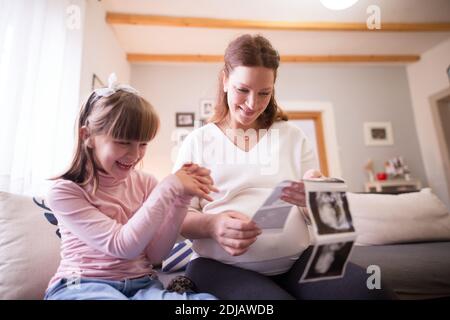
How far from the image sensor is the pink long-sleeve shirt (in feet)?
1.57

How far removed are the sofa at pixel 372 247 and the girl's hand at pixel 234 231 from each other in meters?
0.18

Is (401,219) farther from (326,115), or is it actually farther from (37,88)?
(37,88)

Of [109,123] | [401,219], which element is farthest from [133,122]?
[401,219]

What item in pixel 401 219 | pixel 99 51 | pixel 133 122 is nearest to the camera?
pixel 133 122

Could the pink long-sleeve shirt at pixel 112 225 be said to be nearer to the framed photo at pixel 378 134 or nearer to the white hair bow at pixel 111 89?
the white hair bow at pixel 111 89

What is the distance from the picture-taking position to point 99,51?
50.7 inches

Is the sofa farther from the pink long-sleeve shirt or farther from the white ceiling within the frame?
the white ceiling

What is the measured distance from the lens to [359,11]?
800 mm

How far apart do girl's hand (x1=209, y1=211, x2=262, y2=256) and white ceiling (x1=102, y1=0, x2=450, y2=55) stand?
0.43m

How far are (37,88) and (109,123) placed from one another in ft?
2.47

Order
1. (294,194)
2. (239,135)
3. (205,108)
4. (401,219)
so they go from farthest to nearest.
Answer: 1. (401,219)
2. (205,108)
3. (239,135)
4. (294,194)

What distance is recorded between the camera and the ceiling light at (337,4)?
780mm

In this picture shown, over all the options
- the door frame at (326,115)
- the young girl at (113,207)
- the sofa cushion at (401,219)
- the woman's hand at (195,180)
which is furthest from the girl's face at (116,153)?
the sofa cushion at (401,219)

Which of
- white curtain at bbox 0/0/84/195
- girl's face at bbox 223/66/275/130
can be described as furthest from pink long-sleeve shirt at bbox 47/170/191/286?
white curtain at bbox 0/0/84/195
